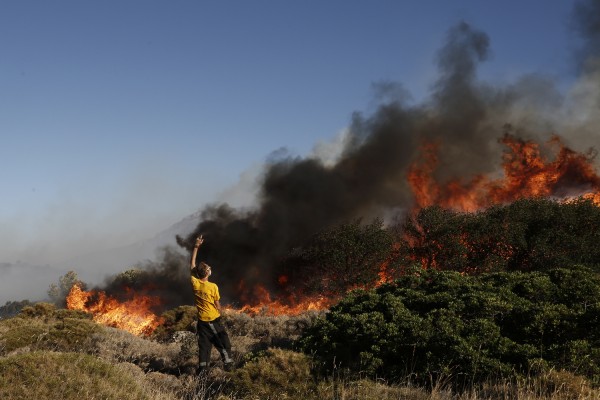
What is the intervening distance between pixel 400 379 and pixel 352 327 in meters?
1.68

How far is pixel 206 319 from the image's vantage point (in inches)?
404

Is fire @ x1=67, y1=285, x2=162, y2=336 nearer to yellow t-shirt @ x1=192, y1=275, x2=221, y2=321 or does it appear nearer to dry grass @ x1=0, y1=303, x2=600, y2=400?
dry grass @ x1=0, y1=303, x2=600, y2=400

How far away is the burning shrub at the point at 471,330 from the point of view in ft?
27.2

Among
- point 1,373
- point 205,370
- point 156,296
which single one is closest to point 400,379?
point 205,370

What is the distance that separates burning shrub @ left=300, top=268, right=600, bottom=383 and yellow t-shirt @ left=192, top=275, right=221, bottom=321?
232 centimetres

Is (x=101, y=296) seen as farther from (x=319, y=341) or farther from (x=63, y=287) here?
(x=63, y=287)

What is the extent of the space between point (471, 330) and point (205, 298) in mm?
5678

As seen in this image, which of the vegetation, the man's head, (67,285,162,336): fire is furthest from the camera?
(67,285,162,336): fire

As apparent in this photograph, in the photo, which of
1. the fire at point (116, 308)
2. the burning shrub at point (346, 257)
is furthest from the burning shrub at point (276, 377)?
the burning shrub at point (346, 257)

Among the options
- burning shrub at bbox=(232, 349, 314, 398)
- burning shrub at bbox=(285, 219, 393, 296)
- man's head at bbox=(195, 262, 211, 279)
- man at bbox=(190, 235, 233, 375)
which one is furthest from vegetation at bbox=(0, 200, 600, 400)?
burning shrub at bbox=(285, 219, 393, 296)

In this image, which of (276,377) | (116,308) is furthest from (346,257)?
(276,377)

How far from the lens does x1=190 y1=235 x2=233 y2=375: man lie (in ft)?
33.4

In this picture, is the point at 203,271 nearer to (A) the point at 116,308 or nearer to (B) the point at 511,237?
(B) the point at 511,237

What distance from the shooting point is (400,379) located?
29.1 ft
